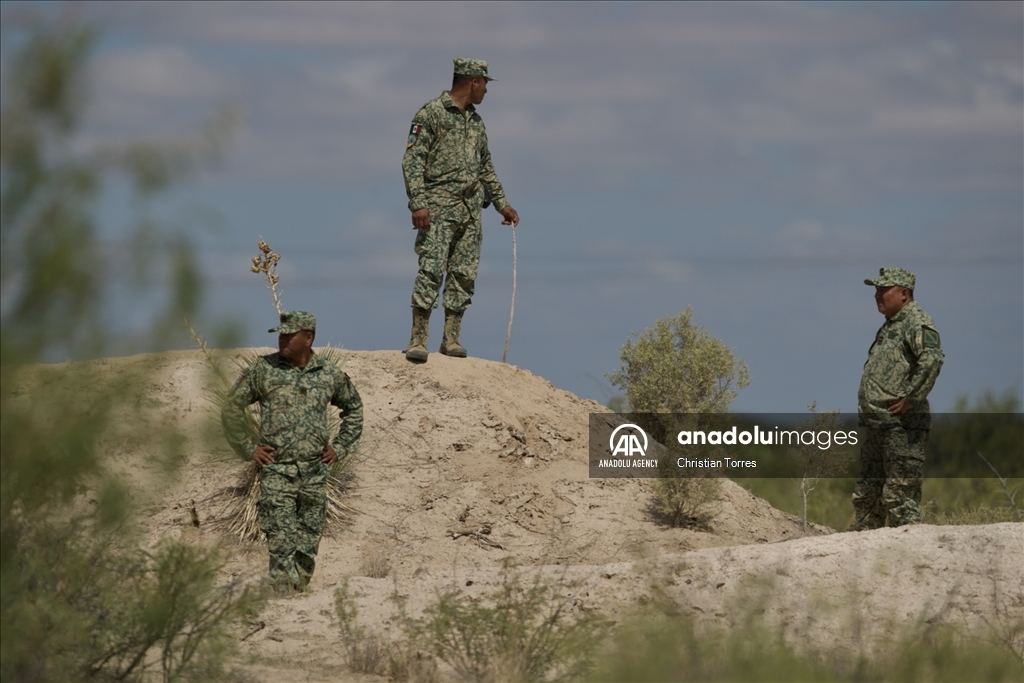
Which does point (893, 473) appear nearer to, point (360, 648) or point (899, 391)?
point (899, 391)

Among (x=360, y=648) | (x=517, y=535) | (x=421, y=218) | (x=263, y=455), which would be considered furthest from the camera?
(x=421, y=218)

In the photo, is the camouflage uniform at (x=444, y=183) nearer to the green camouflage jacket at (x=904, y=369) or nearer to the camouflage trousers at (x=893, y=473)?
the green camouflage jacket at (x=904, y=369)

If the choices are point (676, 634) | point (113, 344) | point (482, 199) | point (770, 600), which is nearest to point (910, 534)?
point (770, 600)

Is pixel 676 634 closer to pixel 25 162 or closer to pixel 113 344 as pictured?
pixel 113 344

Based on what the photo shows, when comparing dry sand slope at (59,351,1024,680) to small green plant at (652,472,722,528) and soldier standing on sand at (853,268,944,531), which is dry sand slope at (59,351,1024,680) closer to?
small green plant at (652,472,722,528)

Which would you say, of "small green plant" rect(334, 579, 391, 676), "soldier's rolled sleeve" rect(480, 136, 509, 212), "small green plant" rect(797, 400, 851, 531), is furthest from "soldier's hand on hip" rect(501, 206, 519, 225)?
"small green plant" rect(334, 579, 391, 676)

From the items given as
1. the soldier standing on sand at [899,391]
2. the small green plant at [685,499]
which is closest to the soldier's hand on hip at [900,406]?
the soldier standing on sand at [899,391]

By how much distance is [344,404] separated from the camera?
31.6 feet

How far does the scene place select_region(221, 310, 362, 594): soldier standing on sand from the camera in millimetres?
9258

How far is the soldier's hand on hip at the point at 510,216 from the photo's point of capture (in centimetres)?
1265

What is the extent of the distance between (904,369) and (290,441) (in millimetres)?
4582

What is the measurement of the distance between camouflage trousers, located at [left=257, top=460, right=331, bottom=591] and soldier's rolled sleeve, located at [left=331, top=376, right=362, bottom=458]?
0.21m

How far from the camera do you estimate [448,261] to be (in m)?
12.3

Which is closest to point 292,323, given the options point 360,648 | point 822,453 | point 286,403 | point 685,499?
point 286,403
